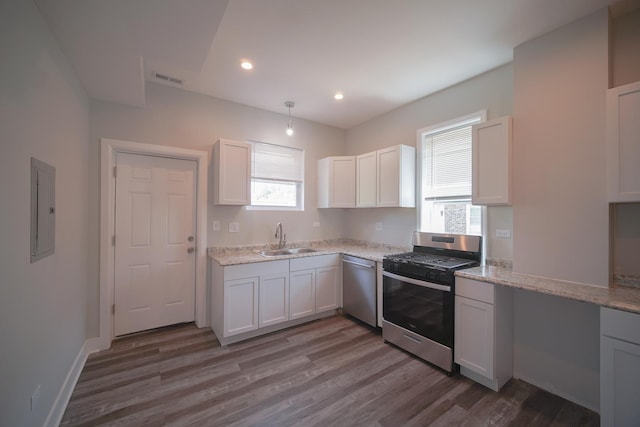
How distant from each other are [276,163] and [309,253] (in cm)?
145

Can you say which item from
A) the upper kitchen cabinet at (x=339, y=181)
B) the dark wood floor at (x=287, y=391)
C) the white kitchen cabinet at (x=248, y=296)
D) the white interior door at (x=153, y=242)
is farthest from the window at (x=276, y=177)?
the dark wood floor at (x=287, y=391)

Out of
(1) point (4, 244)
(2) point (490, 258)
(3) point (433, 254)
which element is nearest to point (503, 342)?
(2) point (490, 258)

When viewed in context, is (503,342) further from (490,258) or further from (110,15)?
(110,15)

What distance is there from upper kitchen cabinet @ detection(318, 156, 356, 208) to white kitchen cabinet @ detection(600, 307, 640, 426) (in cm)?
275

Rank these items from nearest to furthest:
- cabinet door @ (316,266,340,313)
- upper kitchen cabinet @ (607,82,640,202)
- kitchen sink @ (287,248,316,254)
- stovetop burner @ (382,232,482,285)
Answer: upper kitchen cabinet @ (607,82,640,202)
stovetop burner @ (382,232,482,285)
cabinet door @ (316,266,340,313)
kitchen sink @ (287,248,316,254)

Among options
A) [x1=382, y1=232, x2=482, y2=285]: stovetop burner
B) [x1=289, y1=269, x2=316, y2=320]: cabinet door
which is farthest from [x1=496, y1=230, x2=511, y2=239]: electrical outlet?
[x1=289, y1=269, x2=316, y2=320]: cabinet door

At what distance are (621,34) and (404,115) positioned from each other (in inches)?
76.7

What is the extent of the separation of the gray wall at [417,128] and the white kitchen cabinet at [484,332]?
617 millimetres

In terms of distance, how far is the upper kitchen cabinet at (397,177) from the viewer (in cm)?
323

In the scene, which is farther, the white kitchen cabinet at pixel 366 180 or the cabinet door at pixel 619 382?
the white kitchen cabinet at pixel 366 180

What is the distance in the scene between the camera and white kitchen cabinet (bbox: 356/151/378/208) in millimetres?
3544

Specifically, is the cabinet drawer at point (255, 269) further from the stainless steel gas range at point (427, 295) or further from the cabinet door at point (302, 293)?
the stainless steel gas range at point (427, 295)

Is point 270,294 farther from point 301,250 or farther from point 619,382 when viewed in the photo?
point 619,382

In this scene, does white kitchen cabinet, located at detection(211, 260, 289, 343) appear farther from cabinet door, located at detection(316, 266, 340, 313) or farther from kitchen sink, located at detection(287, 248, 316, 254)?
kitchen sink, located at detection(287, 248, 316, 254)
